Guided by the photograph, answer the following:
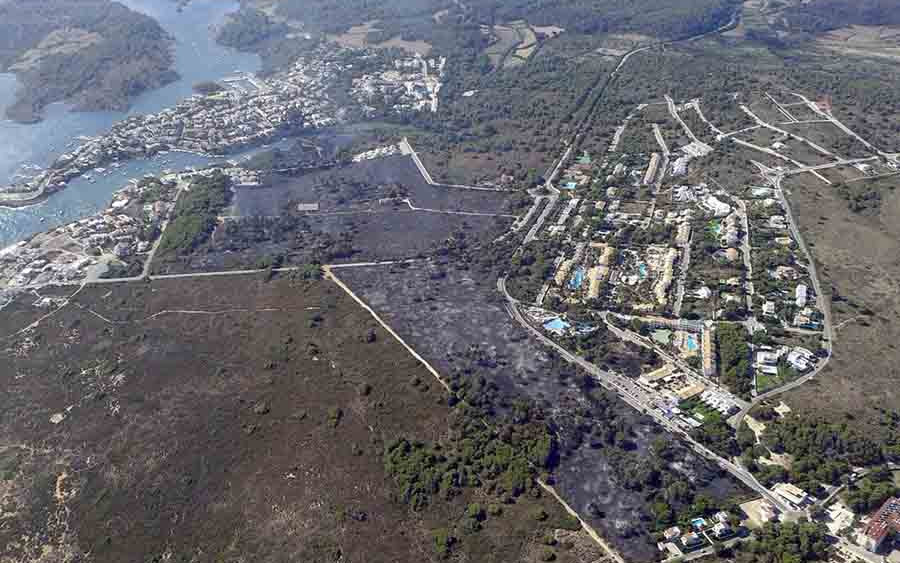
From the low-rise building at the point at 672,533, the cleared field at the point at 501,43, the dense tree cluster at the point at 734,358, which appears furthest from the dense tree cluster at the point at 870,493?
the cleared field at the point at 501,43

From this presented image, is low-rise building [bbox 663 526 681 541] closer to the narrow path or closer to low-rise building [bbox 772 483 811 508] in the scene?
low-rise building [bbox 772 483 811 508]

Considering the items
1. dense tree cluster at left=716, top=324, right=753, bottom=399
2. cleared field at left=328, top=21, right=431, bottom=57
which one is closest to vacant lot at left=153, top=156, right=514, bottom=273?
dense tree cluster at left=716, top=324, right=753, bottom=399

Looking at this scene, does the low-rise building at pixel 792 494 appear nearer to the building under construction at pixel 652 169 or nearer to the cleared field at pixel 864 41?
the building under construction at pixel 652 169

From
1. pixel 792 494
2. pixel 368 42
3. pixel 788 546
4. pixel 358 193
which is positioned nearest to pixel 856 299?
pixel 792 494

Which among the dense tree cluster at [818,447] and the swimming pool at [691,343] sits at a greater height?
the swimming pool at [691,343]

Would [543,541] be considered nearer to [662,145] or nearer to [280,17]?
[662,145]

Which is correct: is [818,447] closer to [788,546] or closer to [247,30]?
[788,546]

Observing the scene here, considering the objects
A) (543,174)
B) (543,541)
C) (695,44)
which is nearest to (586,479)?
(543,541)
